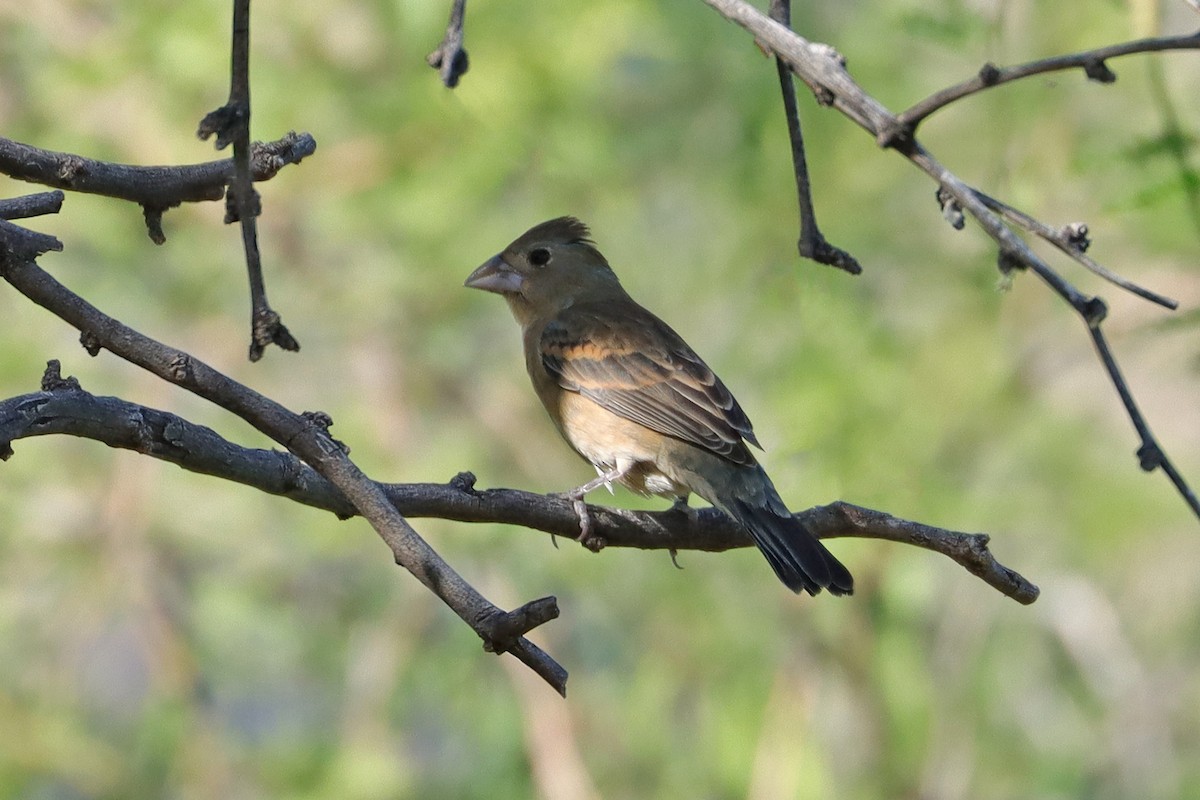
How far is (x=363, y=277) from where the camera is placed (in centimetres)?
743

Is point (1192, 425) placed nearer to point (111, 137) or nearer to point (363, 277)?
point (363, 277)

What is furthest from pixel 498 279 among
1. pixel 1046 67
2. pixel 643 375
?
pixel 1046 67

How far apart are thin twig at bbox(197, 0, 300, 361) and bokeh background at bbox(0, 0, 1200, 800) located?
445 cm

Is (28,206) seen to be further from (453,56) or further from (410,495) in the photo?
(453,56)

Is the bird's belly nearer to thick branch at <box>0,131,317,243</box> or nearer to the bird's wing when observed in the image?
Answer: the bird's wing

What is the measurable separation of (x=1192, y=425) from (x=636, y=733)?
485cm

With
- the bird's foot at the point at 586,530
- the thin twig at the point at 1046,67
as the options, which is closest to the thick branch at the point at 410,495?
the bird's foot at the point at 586,530

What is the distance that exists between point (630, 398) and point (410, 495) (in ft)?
7.60

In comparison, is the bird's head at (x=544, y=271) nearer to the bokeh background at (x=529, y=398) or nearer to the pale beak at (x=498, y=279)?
the pale beak at (x=498, y=279)

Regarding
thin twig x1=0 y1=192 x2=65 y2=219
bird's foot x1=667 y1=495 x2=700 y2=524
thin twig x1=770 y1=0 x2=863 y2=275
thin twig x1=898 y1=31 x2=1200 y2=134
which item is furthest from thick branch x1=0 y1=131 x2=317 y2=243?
bird's foot x1=667 y1=495 x2=700 y2=524

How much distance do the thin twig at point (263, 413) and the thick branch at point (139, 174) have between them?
0.70 feet

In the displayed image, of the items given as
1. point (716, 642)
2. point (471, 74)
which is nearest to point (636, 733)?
point (716, 642)

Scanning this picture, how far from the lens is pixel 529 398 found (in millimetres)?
7926

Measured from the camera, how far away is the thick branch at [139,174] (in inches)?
109
